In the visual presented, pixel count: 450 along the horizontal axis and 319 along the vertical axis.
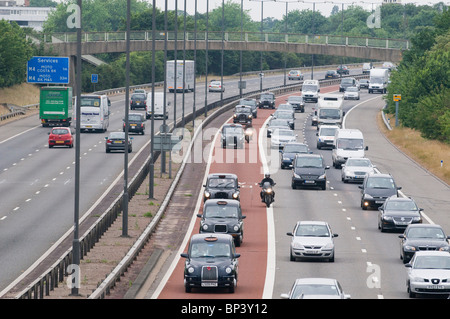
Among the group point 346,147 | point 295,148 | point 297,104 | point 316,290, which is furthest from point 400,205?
point 297,104

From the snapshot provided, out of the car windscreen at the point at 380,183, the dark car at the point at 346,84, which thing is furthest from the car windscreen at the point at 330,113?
the dark car at the point at 346,84

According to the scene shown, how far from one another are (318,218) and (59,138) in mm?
35886

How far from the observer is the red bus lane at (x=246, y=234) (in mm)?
33031

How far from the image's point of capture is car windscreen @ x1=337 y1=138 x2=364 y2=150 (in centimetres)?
7100

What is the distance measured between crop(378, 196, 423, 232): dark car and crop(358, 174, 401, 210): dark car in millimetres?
6473

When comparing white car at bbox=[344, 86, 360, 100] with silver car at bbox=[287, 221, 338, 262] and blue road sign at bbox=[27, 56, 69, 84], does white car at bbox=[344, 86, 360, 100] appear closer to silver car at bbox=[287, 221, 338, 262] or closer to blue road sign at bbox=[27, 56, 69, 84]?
blue road sign at bbox=[27, 56, 69, 84]

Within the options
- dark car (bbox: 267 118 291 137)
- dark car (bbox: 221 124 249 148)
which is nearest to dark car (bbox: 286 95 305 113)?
dark car (bbox: 267 118 291 137)

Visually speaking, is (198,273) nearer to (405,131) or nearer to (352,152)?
(352,152)

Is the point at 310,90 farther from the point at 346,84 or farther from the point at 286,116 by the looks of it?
the point at 286,116

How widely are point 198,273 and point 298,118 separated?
253 ft

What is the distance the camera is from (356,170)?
210 feet

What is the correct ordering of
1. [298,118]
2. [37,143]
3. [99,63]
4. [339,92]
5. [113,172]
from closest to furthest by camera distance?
1. [113,172]
2. [37,143]
3. [298,118]
4. [339,92]
5. [99,63]

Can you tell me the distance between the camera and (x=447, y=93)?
295ft

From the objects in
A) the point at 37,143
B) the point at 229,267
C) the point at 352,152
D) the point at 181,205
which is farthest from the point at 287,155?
the point at 229,267
